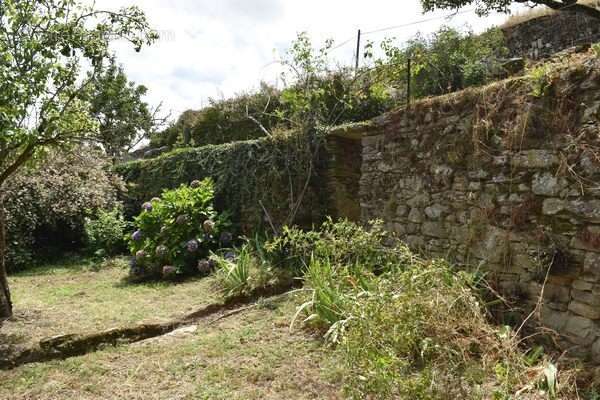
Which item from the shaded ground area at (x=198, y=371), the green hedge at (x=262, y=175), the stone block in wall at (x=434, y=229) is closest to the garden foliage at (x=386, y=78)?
the green hedge at (x=262, y=175)

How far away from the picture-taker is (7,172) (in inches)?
167

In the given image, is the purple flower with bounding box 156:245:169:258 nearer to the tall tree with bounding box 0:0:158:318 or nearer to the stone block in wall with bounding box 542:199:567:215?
the tall tree with bounding box 0:0:158:318

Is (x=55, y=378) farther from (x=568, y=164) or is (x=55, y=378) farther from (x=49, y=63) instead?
(x=568, y=164)

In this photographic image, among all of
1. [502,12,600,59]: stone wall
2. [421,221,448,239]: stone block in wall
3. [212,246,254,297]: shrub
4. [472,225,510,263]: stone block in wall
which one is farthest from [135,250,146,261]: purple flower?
[502,12,600,59]: stone wall

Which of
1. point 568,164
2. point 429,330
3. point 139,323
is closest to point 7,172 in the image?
point 139,323

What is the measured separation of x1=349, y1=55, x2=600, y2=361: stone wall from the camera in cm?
302

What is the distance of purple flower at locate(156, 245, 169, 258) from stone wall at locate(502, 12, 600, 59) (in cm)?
704

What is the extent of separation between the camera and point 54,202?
8.34 m

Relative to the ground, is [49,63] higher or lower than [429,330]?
higher

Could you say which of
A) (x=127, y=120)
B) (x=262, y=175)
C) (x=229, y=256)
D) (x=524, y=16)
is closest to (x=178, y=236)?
(x=229, y=256)

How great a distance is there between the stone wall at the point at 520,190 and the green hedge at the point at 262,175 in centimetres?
196

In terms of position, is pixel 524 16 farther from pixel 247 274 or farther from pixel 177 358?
pixel 177 358

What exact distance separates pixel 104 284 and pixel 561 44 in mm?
8662

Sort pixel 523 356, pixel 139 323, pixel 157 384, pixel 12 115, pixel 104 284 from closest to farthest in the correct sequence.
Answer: pixel 523 356
pixel 157 384
pixel 12 115
pixel 139 323
pixel 104 284
